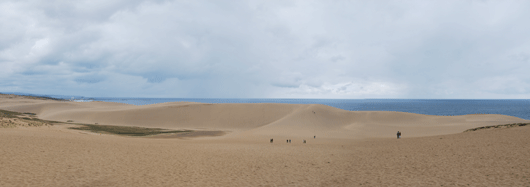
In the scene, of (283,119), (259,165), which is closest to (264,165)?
(259,165)

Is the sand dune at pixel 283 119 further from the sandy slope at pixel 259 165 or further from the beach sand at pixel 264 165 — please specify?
the sandy slope at pixel 259 165

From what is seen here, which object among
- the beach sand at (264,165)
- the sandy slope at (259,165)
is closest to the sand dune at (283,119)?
the beach sand at (264,165)

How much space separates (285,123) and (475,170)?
100 feet

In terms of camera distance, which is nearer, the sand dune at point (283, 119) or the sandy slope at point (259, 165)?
the sandy slope at point (259, 165)

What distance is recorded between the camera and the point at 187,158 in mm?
16250

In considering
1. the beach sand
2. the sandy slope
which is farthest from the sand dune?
the sandy slope

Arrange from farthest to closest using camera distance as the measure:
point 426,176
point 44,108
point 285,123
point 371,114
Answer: point 44,108 < point 371,114 < point 285,123 < point 426,176

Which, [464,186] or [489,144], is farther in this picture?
[489,144]

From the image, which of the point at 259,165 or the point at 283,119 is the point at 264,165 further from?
the point at 283,119

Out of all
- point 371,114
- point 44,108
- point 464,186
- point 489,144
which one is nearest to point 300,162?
point 464,186

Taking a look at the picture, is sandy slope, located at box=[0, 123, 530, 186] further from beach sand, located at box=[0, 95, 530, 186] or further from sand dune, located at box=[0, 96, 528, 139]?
sand dune, located at box=[0, 96, 528, 139]

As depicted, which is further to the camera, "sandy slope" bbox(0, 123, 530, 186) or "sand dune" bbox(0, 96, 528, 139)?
"sand dune" bbox(0, 96, 528, 139)

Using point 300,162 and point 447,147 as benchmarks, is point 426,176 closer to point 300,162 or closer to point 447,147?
point 300,162

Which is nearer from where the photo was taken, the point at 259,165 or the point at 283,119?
the point at 259,165
